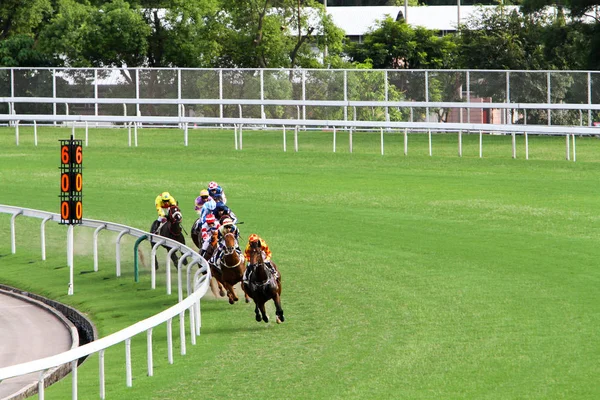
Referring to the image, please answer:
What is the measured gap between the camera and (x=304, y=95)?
34.8m

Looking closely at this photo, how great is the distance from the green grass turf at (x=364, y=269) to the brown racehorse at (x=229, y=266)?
17.7 inches

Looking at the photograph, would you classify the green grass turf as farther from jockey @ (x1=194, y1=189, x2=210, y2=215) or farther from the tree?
the tree

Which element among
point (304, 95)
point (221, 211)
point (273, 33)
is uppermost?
point (273, 33)

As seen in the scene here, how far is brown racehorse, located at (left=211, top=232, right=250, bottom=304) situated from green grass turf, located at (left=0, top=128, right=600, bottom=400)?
17.7 inches

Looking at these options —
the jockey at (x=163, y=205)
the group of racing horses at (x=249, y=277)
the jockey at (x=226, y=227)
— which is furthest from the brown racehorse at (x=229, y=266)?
the jockey at (x=163, y=205)

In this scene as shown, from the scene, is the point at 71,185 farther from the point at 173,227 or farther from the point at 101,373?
the point at 101,373

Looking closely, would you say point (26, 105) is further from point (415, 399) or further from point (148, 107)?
point (415, 399)

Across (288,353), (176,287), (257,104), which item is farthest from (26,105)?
(288,353)

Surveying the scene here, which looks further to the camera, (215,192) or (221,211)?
(215,192)

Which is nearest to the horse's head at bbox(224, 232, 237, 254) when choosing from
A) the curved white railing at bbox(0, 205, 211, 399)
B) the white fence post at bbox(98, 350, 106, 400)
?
the curved white railing at bbox(0, 205, 211, 399)

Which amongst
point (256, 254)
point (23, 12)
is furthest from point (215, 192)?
point (23, 12)

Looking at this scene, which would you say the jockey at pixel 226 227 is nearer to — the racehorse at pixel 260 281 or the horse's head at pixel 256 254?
the racehorse at pixel 260 281

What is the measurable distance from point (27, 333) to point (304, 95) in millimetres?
21067

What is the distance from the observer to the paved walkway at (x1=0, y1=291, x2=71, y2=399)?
13.5 meters
